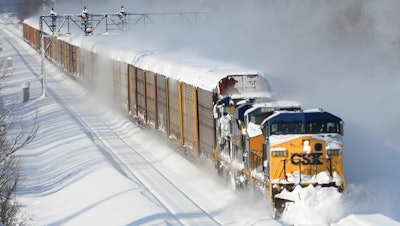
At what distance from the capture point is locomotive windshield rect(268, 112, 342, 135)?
17.3 metres

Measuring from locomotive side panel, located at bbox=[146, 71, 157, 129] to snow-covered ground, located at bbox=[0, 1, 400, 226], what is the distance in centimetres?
74

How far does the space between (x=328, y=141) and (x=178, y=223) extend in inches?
154

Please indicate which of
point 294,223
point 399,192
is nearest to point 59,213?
point 294,223

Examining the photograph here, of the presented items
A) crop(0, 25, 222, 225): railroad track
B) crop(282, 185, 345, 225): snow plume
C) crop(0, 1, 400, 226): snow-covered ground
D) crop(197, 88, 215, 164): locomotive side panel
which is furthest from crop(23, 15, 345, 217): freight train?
crop(0, 25, 222, 225): railroad track

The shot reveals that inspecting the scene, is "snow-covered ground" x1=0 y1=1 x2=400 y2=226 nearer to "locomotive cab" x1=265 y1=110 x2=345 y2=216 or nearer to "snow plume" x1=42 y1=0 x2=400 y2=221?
"snow plume" x1=42 y1=0 x2=400 y2=221

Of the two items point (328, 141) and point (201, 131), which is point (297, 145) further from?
point (201, 131)

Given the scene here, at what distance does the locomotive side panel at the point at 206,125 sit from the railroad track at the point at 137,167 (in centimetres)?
131

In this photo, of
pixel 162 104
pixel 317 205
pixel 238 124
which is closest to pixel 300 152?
pixel 317 205

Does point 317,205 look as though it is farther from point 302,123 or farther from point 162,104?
point 162,104

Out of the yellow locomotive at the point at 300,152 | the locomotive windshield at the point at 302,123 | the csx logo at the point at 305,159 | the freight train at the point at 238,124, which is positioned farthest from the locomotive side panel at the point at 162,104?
the csx logo at the point at 305,159

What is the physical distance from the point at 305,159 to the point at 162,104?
13123 mm

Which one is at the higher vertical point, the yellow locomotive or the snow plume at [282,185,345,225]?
the yellow locomotive

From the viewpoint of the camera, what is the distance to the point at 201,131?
79.3 feet

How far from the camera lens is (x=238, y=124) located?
A: 1980cm
